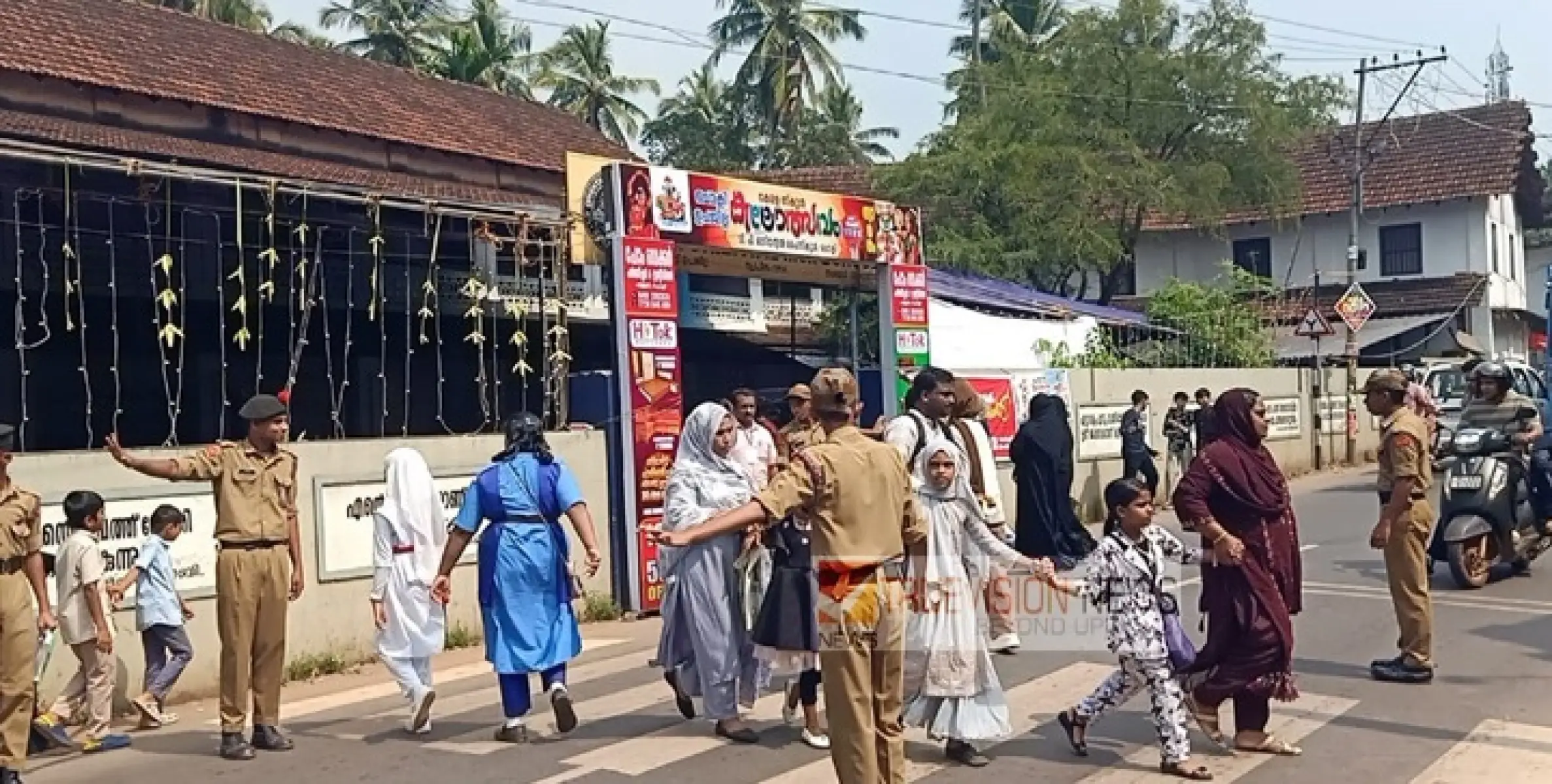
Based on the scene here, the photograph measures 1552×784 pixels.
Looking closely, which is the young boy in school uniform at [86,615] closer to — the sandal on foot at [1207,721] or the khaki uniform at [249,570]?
the khaki uniform at [249,570]

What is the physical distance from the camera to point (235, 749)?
7.13m


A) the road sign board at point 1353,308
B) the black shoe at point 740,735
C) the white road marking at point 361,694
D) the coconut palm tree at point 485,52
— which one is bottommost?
the white road marking at point 361,694

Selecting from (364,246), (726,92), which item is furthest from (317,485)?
(726,92)

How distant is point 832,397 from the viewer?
5.40 meters

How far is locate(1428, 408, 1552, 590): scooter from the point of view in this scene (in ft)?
36.2

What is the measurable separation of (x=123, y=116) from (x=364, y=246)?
280 cm

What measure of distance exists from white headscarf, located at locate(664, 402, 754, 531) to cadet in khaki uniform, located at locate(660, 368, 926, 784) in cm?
179

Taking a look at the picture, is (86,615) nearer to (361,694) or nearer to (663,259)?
(361,694)

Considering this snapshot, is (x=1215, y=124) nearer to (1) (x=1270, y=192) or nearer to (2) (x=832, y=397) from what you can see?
(1) (x=1270, y=192)

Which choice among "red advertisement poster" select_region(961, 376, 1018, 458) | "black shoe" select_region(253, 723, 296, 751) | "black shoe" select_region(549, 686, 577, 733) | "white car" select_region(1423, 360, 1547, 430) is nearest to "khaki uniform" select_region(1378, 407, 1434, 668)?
"black shoe" select_region(549, 686, 577, 733)

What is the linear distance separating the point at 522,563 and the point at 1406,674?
16.0ft

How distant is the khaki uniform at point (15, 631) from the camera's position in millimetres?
6379

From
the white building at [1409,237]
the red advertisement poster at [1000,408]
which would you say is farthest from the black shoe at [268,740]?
the white building at [1409,237]

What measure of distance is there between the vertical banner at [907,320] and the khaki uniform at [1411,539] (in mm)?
6746
